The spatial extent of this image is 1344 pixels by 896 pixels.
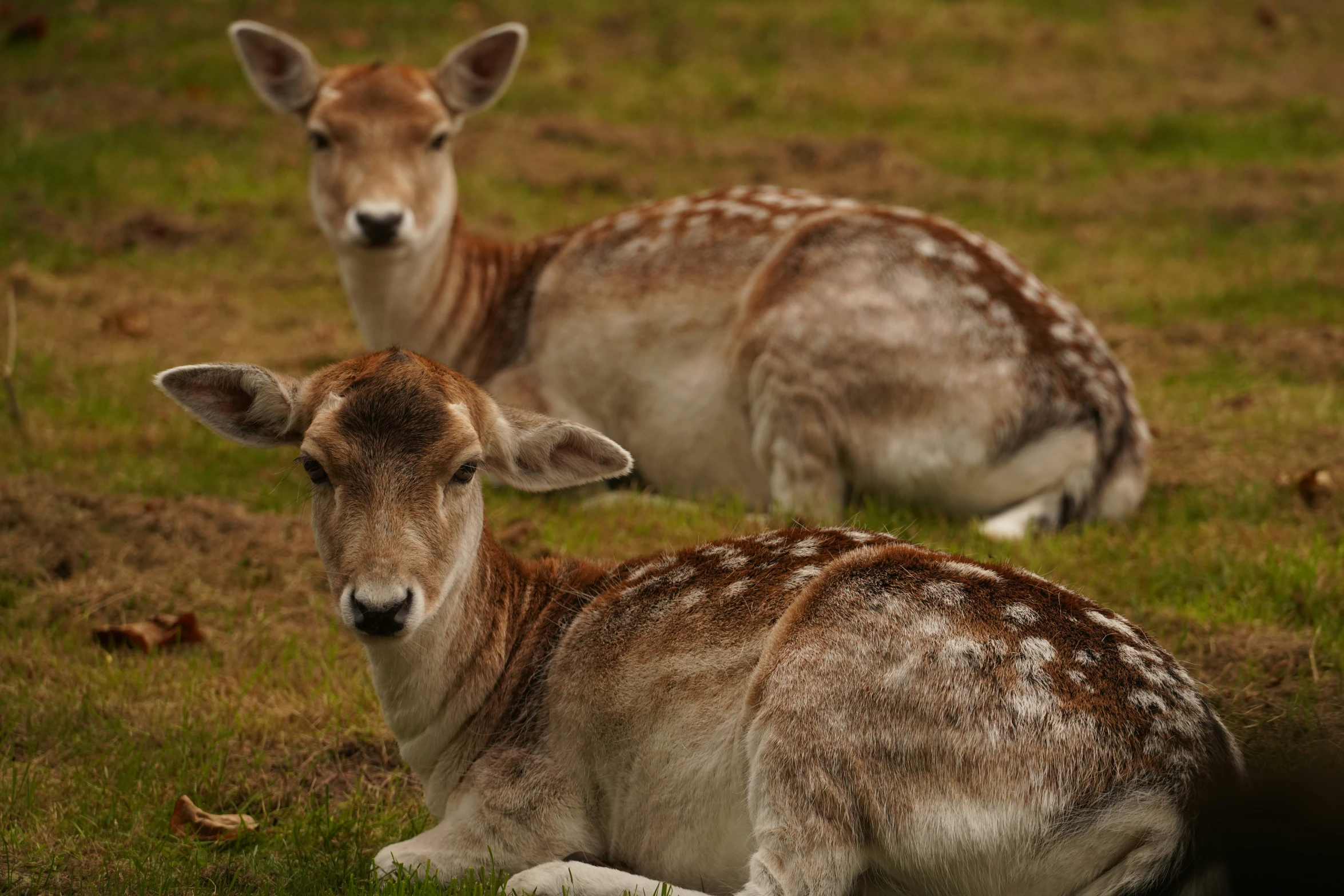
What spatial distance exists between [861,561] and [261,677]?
2186mm

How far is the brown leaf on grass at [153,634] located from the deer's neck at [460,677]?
136 cm

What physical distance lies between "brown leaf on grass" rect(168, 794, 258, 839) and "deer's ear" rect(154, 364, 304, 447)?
3.12ft

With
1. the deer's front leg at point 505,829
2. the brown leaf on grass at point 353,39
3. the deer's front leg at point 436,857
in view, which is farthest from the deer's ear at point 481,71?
the brown leaf on grass at point 353,39

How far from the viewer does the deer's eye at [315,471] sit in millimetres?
3691

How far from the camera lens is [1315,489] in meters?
6.00

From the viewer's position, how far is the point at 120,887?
11.4ft

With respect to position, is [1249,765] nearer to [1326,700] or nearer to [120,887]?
[1326,700]

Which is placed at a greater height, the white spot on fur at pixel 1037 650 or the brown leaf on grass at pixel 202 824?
the white spot on fur at pixel 1037 650

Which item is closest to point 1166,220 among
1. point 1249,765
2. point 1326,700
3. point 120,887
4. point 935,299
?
point 935,299

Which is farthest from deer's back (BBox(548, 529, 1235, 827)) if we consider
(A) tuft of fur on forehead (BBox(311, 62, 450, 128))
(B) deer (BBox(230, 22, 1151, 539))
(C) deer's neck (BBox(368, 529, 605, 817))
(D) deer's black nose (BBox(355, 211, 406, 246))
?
(A) tuft of fur on forehead (BBox(311, 62, 450, 128))

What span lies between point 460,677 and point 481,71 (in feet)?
14.4

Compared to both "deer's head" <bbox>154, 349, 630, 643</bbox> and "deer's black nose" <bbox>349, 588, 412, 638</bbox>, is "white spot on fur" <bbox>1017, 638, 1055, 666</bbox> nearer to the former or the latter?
"deer's head" <bbox>154, 349, 630, 643</bbox>

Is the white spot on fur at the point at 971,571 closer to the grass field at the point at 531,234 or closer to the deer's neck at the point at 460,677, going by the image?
the grass field at the point at 531,234

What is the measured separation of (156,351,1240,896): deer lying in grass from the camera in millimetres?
3107
